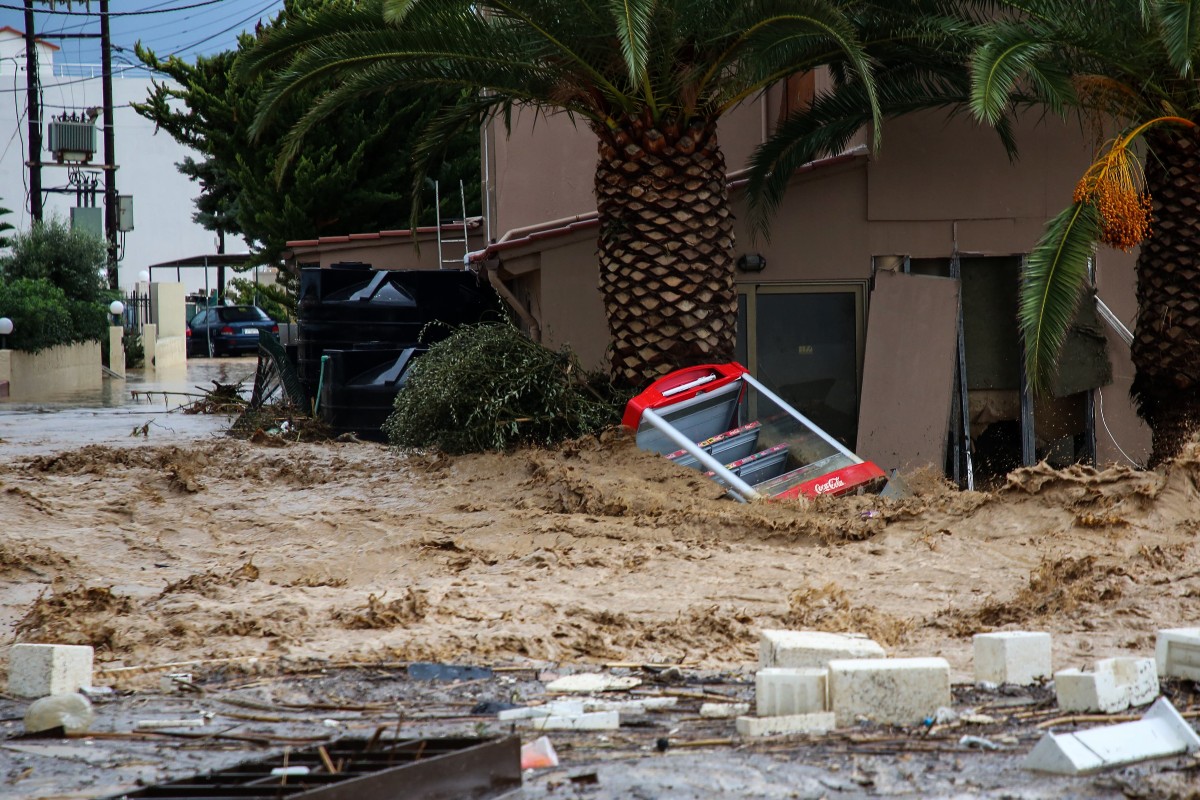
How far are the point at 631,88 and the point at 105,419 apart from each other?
895 cm

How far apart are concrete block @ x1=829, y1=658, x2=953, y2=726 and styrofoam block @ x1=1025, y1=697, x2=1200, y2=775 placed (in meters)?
0.53

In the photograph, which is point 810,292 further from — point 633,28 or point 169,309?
point 169,309

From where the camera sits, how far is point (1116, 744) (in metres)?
3.67

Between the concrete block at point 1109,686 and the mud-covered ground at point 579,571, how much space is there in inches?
15.5

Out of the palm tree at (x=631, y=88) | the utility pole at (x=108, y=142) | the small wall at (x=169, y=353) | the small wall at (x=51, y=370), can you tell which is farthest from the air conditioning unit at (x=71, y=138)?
the palm tree at (x=631, y=88)

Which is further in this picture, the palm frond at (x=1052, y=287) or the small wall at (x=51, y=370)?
the small wall at (x=51, y=370)

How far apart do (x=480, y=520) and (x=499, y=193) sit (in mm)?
8570

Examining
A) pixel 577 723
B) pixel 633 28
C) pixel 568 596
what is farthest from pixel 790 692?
pixel 633 28

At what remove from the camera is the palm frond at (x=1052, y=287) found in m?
8.77

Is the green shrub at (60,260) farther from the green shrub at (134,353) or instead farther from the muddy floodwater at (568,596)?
the muddy floodwater at (568,596)

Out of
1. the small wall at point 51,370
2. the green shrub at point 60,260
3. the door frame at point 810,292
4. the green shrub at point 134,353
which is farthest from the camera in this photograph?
the green shrub at point 134,353

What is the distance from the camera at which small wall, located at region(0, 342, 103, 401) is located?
70.7 ft

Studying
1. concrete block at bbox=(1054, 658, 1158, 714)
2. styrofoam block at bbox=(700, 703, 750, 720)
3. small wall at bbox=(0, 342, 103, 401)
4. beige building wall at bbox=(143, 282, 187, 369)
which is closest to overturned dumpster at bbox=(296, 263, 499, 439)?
small wall at bbox=(0, 342, 103, 401)

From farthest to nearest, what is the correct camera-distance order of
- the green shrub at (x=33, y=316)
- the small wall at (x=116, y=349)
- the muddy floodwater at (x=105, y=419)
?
the small wall at (x=116, y=349)
the green shrub at (x=33, y=316)
the muddy floodwater at (x=105, y=419)
